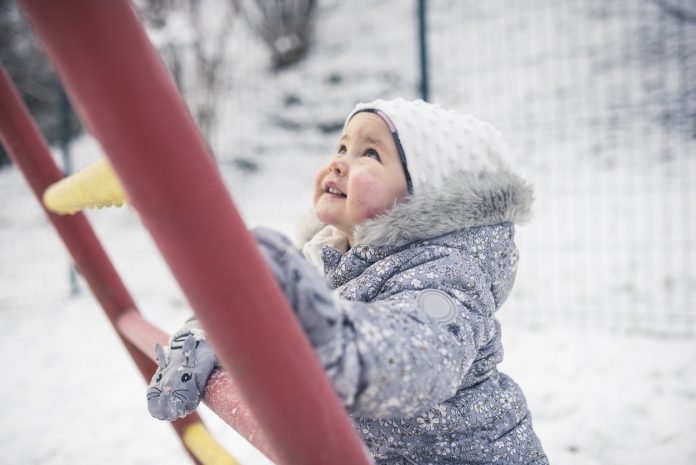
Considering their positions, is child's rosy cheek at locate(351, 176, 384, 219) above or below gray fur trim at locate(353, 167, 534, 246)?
above

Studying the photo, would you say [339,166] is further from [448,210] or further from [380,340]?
[380,340]

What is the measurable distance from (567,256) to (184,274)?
13.5 feet

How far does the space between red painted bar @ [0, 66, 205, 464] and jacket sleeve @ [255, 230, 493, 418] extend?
2.67ft

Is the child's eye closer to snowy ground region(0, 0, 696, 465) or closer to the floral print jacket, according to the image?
the floral print jacket

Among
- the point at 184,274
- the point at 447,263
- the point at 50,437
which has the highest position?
the point at 184,274

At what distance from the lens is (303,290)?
46 centimetres

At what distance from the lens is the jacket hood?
2.95ft

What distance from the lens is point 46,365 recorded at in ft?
9.44

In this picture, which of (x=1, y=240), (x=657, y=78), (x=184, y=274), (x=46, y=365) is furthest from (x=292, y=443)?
(x=1, y=240)

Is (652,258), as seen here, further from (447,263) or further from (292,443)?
(292,443)

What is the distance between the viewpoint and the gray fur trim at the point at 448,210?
35.3 inches

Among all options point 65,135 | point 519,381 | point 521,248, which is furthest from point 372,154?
point 65,135

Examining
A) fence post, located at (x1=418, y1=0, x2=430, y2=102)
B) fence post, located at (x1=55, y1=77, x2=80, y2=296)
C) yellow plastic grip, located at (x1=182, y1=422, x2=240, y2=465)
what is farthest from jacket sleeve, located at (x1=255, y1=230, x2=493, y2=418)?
fence post, located at (x1=55, y1=77, x2=80, y2=296)

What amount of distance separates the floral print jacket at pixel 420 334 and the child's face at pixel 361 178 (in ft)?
0.18
